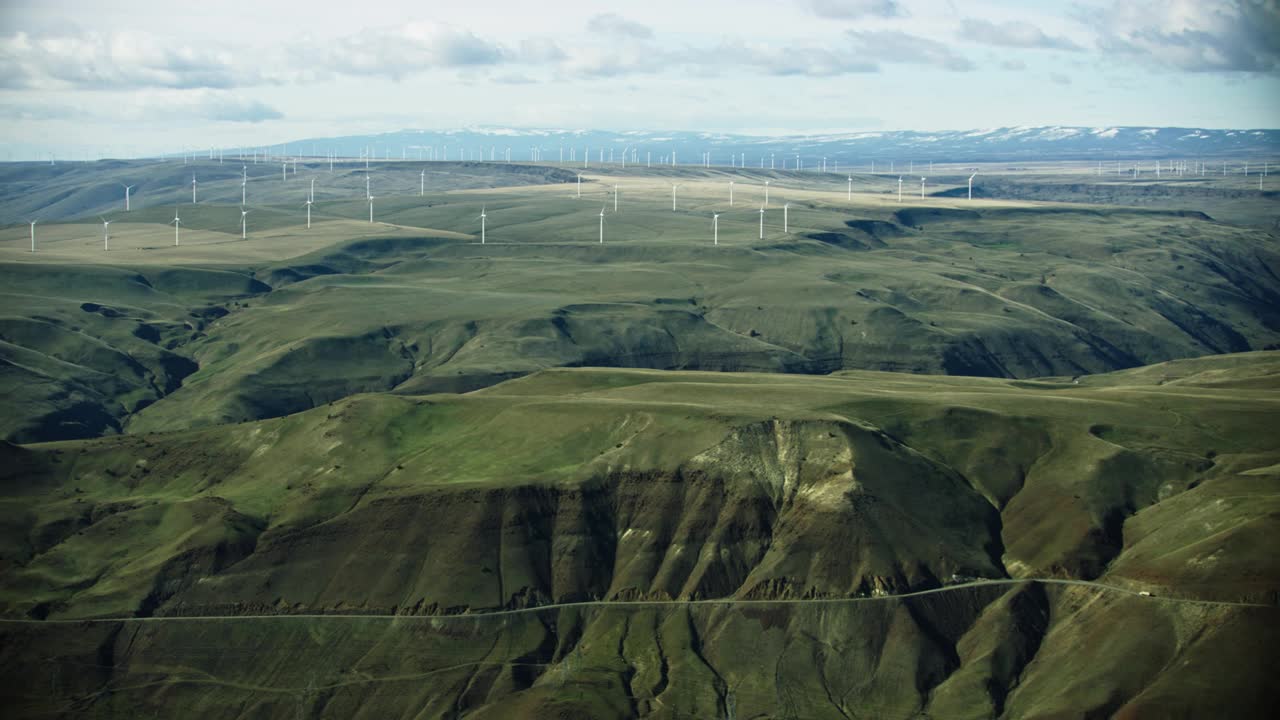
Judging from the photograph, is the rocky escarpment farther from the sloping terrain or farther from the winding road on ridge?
the winding road on ridge

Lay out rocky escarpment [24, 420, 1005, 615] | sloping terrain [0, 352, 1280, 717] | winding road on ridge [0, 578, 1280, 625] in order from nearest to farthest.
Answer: sloping terrain [0, 352, 1280, 717] < winding road on ridge [0, 578, 1280, 625] < rocky escarpment [24, 420, 1005, 615]

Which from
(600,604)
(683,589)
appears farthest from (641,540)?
(600,604)

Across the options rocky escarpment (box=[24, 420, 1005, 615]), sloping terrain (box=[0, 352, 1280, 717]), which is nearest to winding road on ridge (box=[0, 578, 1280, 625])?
sloping terrain (box=[0, 352, 1280, 717])

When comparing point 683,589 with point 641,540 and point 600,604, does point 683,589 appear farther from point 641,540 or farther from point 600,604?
point 600,604

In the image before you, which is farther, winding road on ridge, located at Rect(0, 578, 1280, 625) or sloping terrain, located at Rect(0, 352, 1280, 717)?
winding road on ridge, located at Rect(0, 578, 1280, 625)

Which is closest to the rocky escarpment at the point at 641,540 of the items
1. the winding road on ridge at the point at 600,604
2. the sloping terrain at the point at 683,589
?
the sloping terrain at the point at 683,589

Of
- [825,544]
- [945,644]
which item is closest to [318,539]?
[825,544]

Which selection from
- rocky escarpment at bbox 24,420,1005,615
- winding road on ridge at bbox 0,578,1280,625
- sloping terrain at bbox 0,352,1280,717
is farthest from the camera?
rocky escarpment at bbox 24,420,1005,615

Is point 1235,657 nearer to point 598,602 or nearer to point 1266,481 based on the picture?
point 1266,481

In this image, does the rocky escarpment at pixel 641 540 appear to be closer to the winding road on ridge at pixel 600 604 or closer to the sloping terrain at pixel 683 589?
the sloping terrain at pixel 683 589
